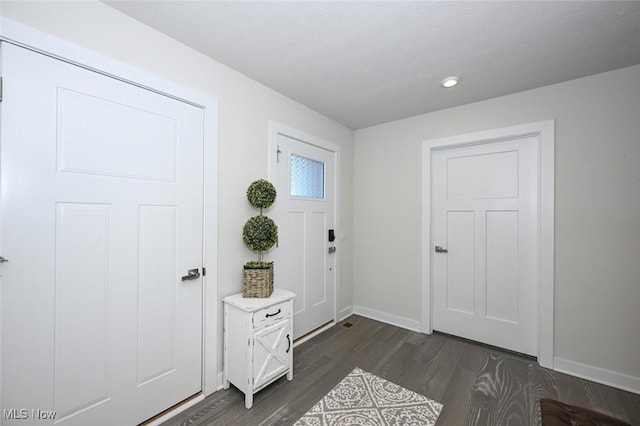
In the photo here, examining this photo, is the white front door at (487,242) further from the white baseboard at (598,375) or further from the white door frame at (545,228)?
the white baseboard at (598,375)

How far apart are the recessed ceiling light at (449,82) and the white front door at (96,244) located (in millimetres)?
2022

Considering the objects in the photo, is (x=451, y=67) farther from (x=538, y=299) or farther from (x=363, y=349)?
(x=363, y=349)

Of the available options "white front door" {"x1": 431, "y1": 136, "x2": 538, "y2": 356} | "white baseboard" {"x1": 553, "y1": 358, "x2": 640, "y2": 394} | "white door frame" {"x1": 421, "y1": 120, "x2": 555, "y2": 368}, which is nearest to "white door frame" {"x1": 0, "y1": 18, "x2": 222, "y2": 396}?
"white front door" {"x1": 431, "y1": 136, "x2": 538, "y2": 356}

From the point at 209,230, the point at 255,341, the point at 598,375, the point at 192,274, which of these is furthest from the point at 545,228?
the point at 192,274

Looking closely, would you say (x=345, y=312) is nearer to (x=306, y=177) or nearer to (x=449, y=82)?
(x=306, y=177)

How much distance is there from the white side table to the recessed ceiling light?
87.9 inches

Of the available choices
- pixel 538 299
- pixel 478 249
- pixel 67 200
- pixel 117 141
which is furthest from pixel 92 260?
pixel 538 299

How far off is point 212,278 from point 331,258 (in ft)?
5.14

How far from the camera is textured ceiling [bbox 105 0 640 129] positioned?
1.45 meters

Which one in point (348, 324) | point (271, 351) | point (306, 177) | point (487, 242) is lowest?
point (348, 324)

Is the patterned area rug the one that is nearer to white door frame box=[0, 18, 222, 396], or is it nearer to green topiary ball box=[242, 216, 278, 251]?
white door frame box=[0, 18, 222, 396]

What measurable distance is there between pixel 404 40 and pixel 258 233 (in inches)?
66.1

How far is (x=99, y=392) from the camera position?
145 centimetres

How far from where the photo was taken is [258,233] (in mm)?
1971
